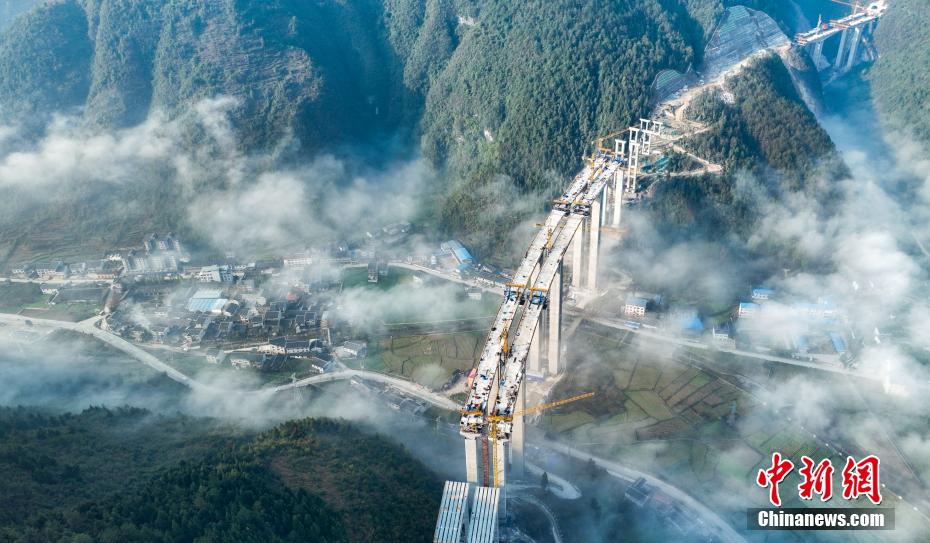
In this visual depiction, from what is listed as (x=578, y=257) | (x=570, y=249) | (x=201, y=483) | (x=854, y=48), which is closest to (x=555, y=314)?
(x=578, y=257)

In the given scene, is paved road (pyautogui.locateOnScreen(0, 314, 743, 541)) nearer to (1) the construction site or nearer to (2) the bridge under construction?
(1) the construction site

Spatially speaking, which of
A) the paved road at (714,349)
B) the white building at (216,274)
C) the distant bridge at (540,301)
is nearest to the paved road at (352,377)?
the distant bridge at (540,301)

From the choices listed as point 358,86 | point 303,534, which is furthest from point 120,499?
point 358,86

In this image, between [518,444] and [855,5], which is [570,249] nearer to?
[518,444]

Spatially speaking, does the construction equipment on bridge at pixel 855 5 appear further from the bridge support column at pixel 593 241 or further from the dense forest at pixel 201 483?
the dense forest at pixel 201 483

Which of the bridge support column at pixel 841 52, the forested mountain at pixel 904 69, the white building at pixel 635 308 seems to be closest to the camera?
the white building at pixel 635 308

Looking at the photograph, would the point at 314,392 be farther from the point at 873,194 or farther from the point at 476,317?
the point at 873,194
